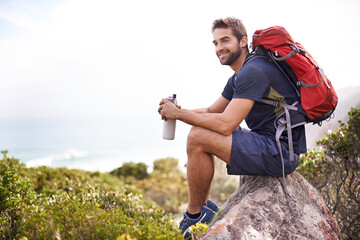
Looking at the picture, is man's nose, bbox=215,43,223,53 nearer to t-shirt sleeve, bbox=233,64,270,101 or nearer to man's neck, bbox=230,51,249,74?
man's neck, bbox=230,51,249,74

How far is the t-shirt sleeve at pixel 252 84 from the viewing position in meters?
3.45

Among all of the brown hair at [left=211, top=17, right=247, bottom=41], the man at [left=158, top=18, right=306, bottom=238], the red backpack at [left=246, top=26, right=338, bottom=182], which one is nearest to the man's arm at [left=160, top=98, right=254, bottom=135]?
the man at [left=158, top=18, right=306, bottom=238]

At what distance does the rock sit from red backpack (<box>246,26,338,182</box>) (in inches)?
15.0

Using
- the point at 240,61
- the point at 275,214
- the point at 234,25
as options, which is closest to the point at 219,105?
the point at 240,61

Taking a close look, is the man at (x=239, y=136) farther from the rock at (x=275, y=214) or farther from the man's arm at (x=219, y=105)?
Answer: the man's arm at (x=219, y=105)

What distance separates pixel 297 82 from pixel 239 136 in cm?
81

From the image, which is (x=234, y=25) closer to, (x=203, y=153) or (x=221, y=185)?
(x=203, y=153)

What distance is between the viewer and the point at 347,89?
824cm

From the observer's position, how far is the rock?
Result: 3.08 m

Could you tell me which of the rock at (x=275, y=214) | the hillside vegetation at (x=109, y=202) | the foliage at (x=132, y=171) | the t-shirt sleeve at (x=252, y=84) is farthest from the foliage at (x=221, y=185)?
the t-shirt sleeve at (x=252, y=84)

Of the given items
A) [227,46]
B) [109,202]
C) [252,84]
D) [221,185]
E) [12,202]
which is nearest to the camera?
[252,84]

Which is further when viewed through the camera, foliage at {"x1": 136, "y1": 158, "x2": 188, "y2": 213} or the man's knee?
foliage at {"x1": 136, "y1": 158, "x2": 188, "y2": 213}

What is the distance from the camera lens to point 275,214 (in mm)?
3336

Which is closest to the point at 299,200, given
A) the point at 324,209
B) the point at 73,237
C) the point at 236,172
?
the point at 324,209
